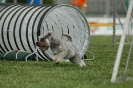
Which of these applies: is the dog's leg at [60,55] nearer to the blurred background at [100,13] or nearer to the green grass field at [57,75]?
the green grass field at [57,75]

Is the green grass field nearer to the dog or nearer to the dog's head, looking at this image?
the dog

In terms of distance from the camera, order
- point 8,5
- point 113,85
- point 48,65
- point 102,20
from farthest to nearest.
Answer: point 102,20, point 8,5, point 48,65, point 113,85

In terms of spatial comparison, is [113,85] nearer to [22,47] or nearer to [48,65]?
[48,65]

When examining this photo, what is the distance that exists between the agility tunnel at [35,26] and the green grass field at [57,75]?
2.31 feet

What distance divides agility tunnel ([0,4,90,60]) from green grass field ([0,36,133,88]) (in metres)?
0.70

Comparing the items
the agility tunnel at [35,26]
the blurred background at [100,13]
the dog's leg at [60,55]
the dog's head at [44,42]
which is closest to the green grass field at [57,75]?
the dog's leg at [60,55]

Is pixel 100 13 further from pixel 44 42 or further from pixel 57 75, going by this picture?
pixel 57 75

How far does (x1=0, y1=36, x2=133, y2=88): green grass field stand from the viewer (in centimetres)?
992

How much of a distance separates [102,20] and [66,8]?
1664cm

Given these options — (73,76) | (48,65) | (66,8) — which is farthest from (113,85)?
(66,8)

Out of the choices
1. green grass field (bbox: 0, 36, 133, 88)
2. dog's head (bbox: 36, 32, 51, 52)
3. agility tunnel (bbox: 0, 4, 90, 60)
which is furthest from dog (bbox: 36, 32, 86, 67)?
agility tunnel (bbox: 0, 4, 90, 60)

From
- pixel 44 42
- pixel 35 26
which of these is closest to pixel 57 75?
pixel 44 42

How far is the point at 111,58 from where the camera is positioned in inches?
628

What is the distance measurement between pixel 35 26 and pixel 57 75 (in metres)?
3.35
